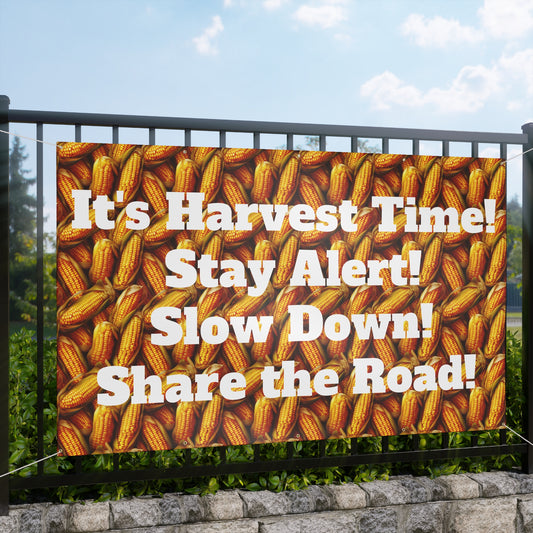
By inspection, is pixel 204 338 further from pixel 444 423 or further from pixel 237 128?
pixel 444 423

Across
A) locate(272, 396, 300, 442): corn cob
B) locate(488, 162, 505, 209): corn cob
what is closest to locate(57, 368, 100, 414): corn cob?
locate(272, 396, 300, 442): corn cob

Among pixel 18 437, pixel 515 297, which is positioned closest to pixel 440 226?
pixel 18 437

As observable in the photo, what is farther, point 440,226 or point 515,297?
point 515,297

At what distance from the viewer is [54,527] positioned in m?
3.05

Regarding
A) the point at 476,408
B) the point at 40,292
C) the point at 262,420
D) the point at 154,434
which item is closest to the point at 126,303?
the point at 40,292

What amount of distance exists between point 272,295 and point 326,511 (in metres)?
1.30

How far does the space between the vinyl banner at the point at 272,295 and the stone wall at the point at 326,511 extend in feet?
1.05

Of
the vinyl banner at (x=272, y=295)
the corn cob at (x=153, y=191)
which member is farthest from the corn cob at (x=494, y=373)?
the corn cob at (x=153, y=191)

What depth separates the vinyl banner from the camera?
10.3ft

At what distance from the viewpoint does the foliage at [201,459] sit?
3.27 metres

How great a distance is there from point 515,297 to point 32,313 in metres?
30.5

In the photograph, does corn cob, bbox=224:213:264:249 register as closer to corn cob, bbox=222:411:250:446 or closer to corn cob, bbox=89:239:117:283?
corn cob, bbox=89:239:117:283

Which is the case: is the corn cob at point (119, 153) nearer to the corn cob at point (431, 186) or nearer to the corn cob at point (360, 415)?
the corn cob at point (431, 186)

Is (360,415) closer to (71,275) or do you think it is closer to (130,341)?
(130,341)
